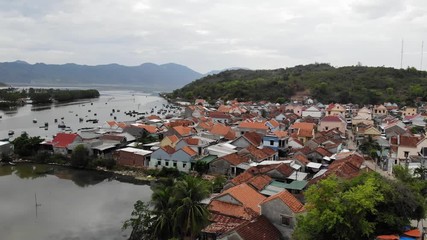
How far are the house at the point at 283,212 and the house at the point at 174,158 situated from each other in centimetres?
1128

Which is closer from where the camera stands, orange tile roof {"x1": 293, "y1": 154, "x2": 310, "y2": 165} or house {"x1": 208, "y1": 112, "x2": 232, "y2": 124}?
Result: orange tile roof {"x1": 293, "y1": 154, "x2": 310, "y2": 165}

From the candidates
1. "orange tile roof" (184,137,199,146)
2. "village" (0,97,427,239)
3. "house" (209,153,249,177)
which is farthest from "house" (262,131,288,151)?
"orange tile roof" (184,137,199,146)

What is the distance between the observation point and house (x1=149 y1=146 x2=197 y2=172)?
2292cm

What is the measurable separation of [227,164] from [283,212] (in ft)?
33.5

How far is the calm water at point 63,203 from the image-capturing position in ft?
50.5

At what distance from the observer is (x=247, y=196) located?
13969 mm

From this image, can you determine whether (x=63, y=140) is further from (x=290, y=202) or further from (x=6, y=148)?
(x=290, y=202)

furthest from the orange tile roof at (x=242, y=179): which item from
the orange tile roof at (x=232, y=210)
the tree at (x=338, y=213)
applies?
the tree at (x=338, y=213)

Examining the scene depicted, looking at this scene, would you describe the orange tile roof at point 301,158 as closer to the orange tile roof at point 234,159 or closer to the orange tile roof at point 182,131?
the orange tile roof at point 234,159

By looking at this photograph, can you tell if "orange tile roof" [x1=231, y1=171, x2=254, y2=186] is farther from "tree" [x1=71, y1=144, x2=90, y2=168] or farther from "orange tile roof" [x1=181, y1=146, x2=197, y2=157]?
"tree" [x1=71, y1=144, x2=90, y2=168]

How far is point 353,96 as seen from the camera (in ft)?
224

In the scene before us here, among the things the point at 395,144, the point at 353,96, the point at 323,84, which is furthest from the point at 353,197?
the point at 323,84

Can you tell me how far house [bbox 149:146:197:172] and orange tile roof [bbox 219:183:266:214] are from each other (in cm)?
846

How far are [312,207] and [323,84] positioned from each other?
226 ft
